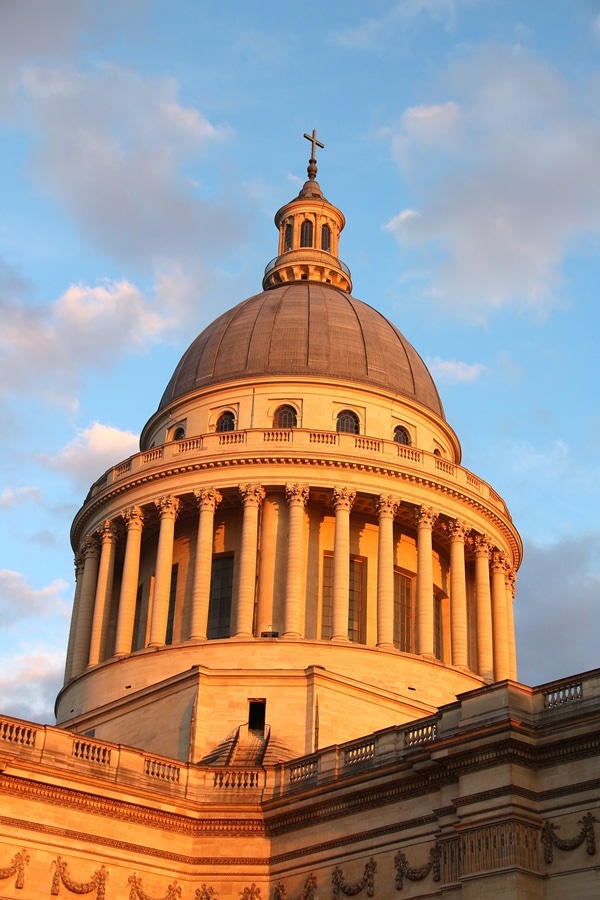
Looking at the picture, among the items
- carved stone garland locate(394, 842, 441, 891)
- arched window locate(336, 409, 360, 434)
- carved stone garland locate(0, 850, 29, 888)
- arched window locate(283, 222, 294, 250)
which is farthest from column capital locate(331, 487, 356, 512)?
carved stone garland locate(0, 850, 29, 888)

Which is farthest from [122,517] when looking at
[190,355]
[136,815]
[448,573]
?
[136,815]

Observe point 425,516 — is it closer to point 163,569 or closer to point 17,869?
point 163,569

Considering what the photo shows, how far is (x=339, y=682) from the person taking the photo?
47.0m

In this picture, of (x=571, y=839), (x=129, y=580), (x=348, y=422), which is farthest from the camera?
(x=348, y=422)

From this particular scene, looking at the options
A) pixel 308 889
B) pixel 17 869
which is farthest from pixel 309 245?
pixel 17 869

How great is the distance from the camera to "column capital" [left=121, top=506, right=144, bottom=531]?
5459 cm

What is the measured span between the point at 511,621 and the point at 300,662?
1328cm

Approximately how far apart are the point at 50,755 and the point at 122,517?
18.7 meters

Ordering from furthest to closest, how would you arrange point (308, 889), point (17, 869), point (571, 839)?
point (308, 889), point (17, 869), point (571, 839)

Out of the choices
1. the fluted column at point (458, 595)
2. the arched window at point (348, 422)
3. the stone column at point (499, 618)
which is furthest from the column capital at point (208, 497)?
the stone column at point (499, 618)

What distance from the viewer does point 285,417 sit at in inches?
2227

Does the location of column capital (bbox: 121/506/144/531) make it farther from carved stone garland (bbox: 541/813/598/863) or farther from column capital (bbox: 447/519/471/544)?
carved stone garland (bbox: 541/813/598/863)

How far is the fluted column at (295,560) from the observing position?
164ft

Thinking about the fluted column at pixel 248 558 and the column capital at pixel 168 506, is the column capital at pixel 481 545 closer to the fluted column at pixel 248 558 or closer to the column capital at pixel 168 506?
the fluted column at pixel 248 558
